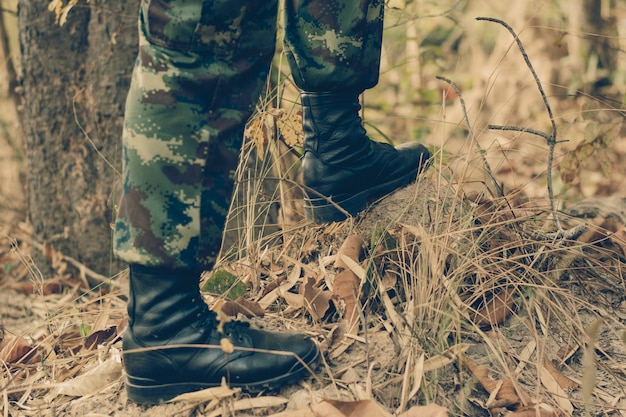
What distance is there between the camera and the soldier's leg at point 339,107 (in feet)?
5.23

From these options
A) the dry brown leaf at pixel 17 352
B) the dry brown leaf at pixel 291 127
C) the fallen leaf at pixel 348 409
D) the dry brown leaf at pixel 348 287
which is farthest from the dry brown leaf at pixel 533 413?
the dry brown leaf at pixel 17 352

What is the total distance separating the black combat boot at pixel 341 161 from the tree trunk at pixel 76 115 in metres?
1.00

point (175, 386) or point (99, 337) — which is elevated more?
point (175, 386)

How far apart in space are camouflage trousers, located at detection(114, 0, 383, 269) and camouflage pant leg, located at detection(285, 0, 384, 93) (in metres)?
0.26

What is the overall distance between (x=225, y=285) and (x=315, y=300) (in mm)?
260

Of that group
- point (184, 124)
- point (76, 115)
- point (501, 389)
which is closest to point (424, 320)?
point (501, 389)

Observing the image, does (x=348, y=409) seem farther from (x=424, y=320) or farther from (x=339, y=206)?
(x=339, y=206)

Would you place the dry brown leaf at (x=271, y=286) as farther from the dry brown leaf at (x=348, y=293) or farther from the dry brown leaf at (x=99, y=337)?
the dry brown leaf at (x=99, y=337)

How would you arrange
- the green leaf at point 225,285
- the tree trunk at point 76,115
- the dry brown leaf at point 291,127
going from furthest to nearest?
the tree trunk at point 76,115
the dry brown leaf at point 291,127
the green leaf at point 225,285

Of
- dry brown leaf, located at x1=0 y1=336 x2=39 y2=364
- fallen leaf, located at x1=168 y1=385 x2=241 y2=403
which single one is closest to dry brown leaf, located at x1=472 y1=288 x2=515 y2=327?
fallen leaf, located at x1=168 y1=385 x2=241 y2=403

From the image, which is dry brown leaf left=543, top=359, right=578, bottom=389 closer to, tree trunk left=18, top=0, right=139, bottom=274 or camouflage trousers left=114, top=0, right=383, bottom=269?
camouflage trousers left=114, top=0, right=383, bottom=269

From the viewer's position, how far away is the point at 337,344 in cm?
156

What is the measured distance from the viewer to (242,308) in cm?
166

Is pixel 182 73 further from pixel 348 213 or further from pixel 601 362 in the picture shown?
pixel 601 362
